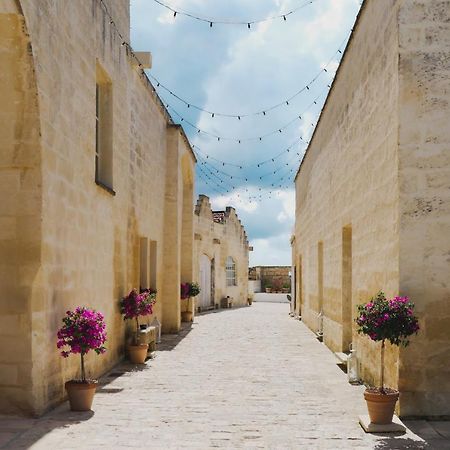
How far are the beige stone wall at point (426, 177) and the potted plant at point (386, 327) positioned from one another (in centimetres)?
38

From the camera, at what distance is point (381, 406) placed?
542 cm

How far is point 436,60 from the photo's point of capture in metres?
5.80

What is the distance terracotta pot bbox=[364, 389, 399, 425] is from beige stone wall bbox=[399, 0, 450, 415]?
16.3 inches

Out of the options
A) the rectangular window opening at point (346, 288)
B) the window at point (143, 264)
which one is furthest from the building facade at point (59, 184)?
the rectangular window opening at point (346, 288)

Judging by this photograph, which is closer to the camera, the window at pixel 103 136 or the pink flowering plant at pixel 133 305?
the window at pixel 103 136

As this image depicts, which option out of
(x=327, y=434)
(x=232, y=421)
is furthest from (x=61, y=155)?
(x=327, y=434)

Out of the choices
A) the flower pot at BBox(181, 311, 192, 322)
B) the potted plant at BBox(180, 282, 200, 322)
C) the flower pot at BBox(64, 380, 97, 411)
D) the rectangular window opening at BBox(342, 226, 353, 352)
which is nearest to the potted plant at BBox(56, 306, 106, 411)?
the flower pot at BBox(64, 380, 97, 411)

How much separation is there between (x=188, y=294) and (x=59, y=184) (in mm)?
11132

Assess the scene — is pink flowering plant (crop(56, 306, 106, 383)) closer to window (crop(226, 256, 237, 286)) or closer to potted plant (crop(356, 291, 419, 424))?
potted plant (crop(356, 291, 419, 424))

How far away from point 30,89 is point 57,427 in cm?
343

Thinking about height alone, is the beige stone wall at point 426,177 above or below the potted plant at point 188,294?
above

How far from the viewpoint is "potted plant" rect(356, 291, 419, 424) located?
17.6 feet

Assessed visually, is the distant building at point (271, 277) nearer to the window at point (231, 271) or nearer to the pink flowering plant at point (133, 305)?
the window at point (231, 271)

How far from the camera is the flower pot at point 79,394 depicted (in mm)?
6098
